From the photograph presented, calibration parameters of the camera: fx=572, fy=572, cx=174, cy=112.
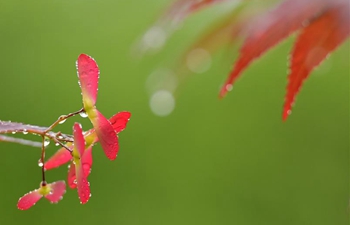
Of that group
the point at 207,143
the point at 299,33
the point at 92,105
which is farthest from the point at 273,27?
the point at 207,143

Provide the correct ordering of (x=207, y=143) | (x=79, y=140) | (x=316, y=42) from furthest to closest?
(x=207, y=143)
(x=316, y=42)
(x=79, y=140)

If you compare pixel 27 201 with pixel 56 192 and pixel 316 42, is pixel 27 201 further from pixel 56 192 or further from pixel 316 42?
pixel 316 42

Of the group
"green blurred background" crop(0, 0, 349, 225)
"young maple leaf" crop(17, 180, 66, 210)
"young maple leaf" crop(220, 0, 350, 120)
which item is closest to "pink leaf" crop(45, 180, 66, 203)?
"young maple leaf" crop(17, 180, 66, 210)

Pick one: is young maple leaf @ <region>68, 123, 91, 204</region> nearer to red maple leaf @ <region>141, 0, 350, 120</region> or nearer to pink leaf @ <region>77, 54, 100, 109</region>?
pink leaf @ <region>77, 54, 100, 109</region>

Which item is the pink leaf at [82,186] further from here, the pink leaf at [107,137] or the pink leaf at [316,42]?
the pink leaf at [316,42]

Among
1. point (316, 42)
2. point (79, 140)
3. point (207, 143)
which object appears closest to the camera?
point (79, 140)

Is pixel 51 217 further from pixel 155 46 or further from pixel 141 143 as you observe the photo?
pixel 155 46

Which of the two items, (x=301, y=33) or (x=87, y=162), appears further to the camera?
(x=301, y=33)
